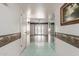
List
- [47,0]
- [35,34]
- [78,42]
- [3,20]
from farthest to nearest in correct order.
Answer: [35,34] < [3,20] < [78,42] < [47,0]

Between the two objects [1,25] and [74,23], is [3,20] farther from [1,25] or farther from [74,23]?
[74,23]

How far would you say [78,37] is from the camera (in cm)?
132

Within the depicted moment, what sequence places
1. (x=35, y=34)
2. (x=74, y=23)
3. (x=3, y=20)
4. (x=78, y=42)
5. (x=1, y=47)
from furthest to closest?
(x=35, y=34)
(x=3, y=20)
(x=1, y=47)
(x=74, y=23)
(x=78, y=42)

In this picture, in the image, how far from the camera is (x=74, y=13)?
4.96 ft

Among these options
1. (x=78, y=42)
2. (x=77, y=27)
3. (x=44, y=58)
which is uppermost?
(x=77, y=27)

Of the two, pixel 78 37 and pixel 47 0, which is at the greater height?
pixel 47 0

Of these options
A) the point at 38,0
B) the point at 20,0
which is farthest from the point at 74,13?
the point at 20,0

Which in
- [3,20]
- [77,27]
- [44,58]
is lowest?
[44,58]

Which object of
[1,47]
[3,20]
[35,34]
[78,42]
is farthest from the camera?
[35,34]

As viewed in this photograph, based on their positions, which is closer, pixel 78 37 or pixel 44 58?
pixel 44 58

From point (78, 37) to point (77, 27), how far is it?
0.41ft

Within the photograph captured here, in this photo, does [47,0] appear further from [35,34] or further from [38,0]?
[35,34]

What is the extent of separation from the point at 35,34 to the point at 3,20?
18.4ft

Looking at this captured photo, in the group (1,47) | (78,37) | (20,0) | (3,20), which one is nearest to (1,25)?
(3,20)
